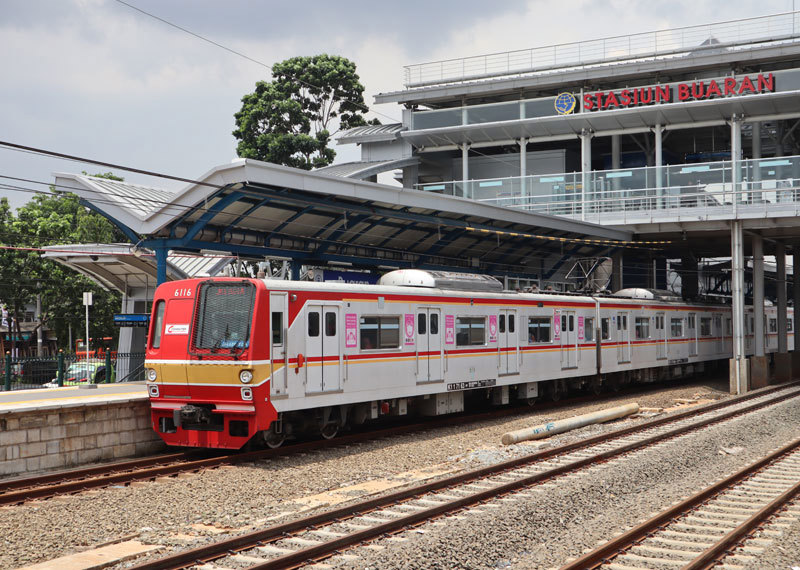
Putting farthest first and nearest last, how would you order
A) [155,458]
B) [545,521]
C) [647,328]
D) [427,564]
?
[647,328] → [155,458] → [545,521] → [427,564]

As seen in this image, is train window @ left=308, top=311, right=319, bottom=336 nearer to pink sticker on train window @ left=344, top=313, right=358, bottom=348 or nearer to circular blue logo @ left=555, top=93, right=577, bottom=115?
pink sticker on train window @ left=344, top=313, right=358, bottom=348

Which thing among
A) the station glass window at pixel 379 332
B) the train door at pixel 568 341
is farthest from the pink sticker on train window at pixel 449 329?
the train door at pixel 568 341

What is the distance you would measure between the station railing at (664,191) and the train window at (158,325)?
1348cm

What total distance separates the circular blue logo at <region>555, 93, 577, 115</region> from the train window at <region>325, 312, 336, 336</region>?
2367 centimetres

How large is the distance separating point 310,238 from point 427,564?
1387cm

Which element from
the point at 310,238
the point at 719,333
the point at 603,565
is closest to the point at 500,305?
the point at 310,238

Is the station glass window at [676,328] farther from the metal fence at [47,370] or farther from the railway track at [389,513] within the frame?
the metal fence at [47,370]

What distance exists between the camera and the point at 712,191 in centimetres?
2781

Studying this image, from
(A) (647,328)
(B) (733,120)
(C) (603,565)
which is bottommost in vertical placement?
(C) (603,565)

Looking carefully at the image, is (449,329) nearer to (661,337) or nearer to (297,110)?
(661,337)

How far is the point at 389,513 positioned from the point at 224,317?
490 centimetres

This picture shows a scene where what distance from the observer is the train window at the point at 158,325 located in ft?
45.2

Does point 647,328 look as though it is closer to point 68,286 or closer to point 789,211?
point 789,211

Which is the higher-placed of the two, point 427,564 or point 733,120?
point 733,120
